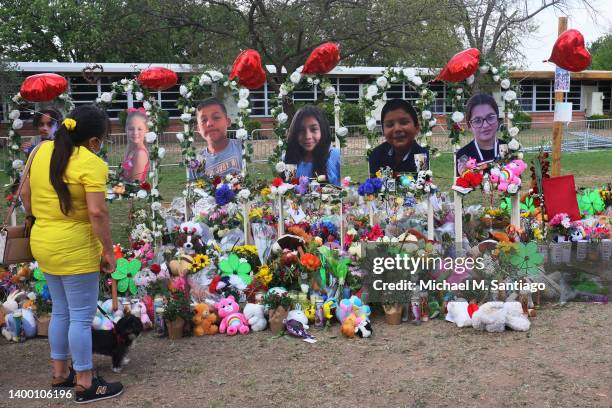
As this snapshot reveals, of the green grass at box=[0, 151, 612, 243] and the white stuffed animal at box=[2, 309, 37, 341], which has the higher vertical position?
the green grass at box=[0, 151, 612, 243]

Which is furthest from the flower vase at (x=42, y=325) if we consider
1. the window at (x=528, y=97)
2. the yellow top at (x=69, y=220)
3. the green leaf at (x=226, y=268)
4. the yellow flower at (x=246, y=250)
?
the window at (x=528, y=97)

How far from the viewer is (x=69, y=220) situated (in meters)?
3.88

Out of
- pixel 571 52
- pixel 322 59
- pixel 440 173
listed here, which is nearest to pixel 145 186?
pixel 322 59

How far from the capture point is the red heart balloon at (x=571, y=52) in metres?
7.46

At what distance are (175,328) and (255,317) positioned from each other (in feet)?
2.14

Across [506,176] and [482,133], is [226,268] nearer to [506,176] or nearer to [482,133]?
[506,176]

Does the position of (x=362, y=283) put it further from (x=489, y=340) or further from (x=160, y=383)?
(x=160, y=383)

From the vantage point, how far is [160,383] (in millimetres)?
4457

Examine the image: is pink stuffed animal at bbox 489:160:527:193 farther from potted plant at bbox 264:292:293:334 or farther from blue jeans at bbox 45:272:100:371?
blue jeans at bbox 45:272:100:371

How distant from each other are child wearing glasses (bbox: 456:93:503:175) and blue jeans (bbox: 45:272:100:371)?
4667 millimetres

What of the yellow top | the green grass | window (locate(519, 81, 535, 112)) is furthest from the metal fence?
the yellow top

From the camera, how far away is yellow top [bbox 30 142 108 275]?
3824mm

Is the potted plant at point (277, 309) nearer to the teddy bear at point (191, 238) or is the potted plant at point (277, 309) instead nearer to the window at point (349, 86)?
the teddy bear at point (191, 238)

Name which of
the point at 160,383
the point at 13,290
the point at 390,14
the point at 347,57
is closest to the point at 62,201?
the point at 160,383
